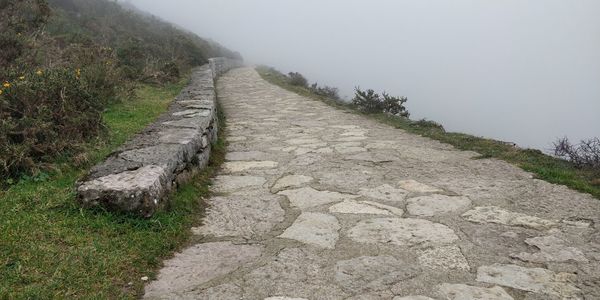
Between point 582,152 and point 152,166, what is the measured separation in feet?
15.4

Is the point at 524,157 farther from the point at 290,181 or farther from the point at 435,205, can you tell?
the point at 290,181

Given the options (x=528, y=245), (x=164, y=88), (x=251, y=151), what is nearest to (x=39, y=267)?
(x=528, y=245)

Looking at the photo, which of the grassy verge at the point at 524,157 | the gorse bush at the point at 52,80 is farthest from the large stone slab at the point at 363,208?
the gorse bush at the point at 52,80

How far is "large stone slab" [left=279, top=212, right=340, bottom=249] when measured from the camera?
300cm

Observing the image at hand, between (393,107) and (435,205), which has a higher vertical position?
(393,107)

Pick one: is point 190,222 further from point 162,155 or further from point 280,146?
point 280,146

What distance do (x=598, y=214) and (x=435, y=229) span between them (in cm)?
121

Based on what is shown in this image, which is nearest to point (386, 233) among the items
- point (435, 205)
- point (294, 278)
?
point (435, 205)

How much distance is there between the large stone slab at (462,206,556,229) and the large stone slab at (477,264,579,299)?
0.67m

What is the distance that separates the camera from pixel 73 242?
105 inches

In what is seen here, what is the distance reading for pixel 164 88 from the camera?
30.8 ft

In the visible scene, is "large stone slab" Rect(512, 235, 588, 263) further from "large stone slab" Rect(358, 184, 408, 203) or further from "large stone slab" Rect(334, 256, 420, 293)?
"large stone slab" Rect(358, 184, 408, 203)

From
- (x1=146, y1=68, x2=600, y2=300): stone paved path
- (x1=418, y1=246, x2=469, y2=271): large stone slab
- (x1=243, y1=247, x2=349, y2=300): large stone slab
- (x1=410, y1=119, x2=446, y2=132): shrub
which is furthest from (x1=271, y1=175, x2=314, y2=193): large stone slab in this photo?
(x1=410, y1=119, x2=446, y2=132): shrub

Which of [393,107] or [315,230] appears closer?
[315,230]
